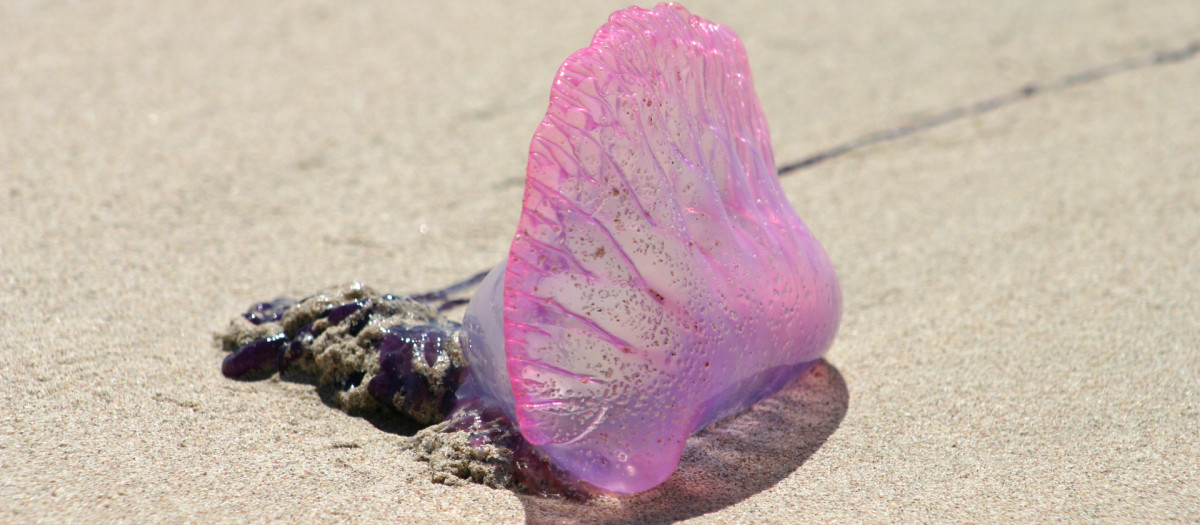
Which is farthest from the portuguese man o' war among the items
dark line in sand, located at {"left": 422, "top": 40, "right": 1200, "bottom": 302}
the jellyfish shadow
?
dark line in sand, located at {"left": 422, "top": 40, "right": 1200, "bottom": 302}

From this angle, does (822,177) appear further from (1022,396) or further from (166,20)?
(166,20)

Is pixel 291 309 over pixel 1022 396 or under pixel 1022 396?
over

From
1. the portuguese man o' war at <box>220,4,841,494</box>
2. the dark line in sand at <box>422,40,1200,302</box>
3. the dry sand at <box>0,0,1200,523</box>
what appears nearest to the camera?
the portuguese man o' war at <box>220,4,841,494</box>

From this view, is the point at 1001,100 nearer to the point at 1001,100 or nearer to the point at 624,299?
the point at 1001,100

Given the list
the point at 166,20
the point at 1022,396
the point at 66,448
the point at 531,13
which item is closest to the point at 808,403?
the point at 1022,396

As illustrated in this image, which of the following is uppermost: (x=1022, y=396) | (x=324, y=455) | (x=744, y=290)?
(x=744, y=290)

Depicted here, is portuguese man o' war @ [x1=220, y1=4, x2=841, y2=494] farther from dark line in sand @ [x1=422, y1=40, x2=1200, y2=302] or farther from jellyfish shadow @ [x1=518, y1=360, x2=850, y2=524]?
dark line in sand @ [x1=422, y1=40, x2=1200, y2=302]

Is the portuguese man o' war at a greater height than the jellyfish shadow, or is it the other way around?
the portuguese man o' war
